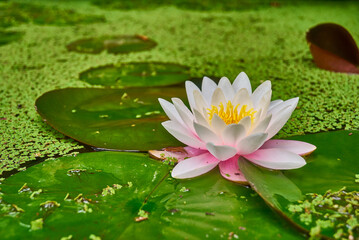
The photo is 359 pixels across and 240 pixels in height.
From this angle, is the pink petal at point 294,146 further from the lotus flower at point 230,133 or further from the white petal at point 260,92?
the white petal at point 260,92

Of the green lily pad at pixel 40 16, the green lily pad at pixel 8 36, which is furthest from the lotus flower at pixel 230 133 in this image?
the green lily pad at pixel 40 16

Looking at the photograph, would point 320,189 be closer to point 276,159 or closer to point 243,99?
point 276,159

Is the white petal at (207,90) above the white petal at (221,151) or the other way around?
above

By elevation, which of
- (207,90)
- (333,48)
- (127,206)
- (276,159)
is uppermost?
(333,48)

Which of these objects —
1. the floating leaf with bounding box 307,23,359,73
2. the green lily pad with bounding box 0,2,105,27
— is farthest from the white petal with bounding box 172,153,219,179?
the green lily pad with bounding box 0,2,105,27

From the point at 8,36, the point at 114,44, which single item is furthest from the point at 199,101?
the point at 8,36

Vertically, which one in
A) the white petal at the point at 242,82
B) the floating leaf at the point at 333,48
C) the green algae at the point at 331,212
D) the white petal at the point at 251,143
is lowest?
the green algae at the point at 331,212

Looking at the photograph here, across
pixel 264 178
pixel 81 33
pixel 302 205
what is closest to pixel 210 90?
pixel 264 178
